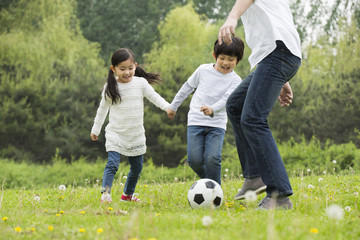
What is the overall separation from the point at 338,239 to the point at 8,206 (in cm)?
384

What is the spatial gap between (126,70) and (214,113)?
4.22ft

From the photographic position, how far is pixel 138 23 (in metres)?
40.8

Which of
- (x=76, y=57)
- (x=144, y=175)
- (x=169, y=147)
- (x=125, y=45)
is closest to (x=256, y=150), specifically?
(x=144, y=175)

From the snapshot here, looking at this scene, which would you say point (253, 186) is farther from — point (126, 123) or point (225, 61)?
point (126, 123)

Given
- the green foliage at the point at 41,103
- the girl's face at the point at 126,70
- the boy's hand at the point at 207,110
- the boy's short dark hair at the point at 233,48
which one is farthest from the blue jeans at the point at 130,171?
the green foliage at the point at 41,103

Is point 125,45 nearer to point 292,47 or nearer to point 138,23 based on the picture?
point 138,23

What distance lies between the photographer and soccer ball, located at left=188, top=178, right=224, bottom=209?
420 cm

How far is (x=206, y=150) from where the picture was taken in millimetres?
5125

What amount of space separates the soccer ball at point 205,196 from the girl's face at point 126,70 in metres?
1.83

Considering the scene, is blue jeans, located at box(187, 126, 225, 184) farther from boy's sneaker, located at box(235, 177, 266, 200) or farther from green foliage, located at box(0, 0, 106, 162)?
green foliage, located at box(0, 0, 106, 162)

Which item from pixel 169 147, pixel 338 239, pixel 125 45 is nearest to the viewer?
pixel 338 239

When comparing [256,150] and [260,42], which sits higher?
[260,42]

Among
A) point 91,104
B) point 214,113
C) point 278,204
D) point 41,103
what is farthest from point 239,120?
point 41,103

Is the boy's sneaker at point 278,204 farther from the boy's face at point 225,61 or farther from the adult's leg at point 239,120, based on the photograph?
the boy's face at point 225,61
